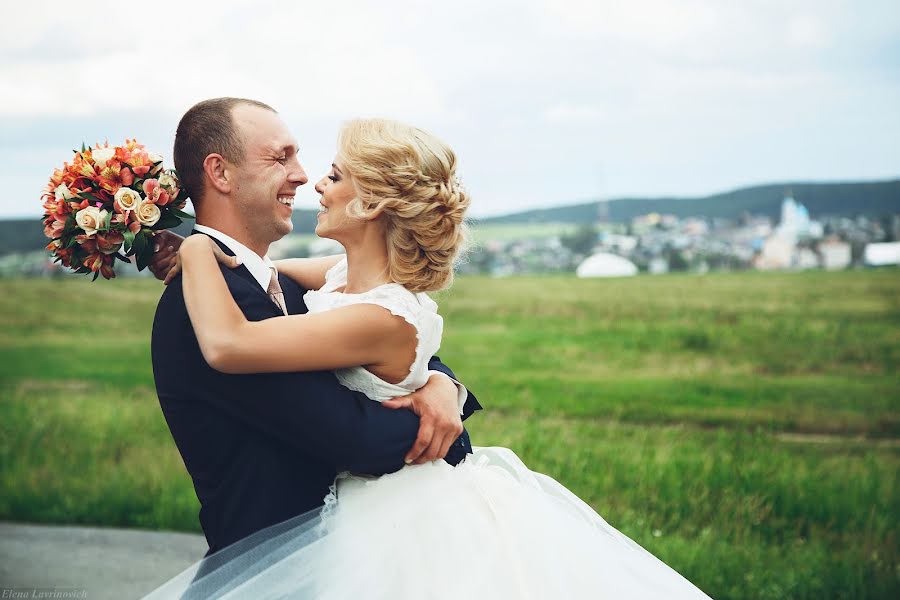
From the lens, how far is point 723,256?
887 inches

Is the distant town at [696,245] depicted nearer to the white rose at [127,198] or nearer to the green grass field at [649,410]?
the green grass field at [649,410]

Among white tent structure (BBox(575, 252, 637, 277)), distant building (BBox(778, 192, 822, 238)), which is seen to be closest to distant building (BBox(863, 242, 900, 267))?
distant building (BBox(778, 192, 822, 238))

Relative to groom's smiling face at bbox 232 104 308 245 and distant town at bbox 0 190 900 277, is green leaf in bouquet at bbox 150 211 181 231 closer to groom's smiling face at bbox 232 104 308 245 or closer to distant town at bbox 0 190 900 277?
groom's smiling face at bbox 232 104 308 245

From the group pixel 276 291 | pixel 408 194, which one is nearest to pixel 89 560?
Answer: pixel 276 291

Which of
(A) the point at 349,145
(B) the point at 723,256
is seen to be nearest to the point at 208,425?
(A) the point at 349,145

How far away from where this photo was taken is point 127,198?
9.74 ft

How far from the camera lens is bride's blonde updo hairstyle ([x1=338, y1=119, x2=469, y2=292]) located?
9.53 feet

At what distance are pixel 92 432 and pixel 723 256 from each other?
609 inches

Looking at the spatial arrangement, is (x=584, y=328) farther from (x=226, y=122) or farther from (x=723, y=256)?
(x=226, y=122)

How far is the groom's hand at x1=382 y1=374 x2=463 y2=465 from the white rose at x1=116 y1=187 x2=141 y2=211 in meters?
0.93

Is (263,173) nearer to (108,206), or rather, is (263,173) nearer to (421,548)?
(108,206)

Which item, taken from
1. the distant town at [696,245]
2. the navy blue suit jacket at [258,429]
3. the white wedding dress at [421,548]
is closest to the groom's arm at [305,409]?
the navy blue suit jacket at [258,429]

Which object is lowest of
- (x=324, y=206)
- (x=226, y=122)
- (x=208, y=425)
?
(x=208, y=425)

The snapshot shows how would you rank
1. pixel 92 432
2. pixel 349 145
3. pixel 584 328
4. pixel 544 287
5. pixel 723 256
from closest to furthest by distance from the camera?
pixel 349 145
pixel 92 432
pixel 584 328
pixel 544 287
pixel 723 256
